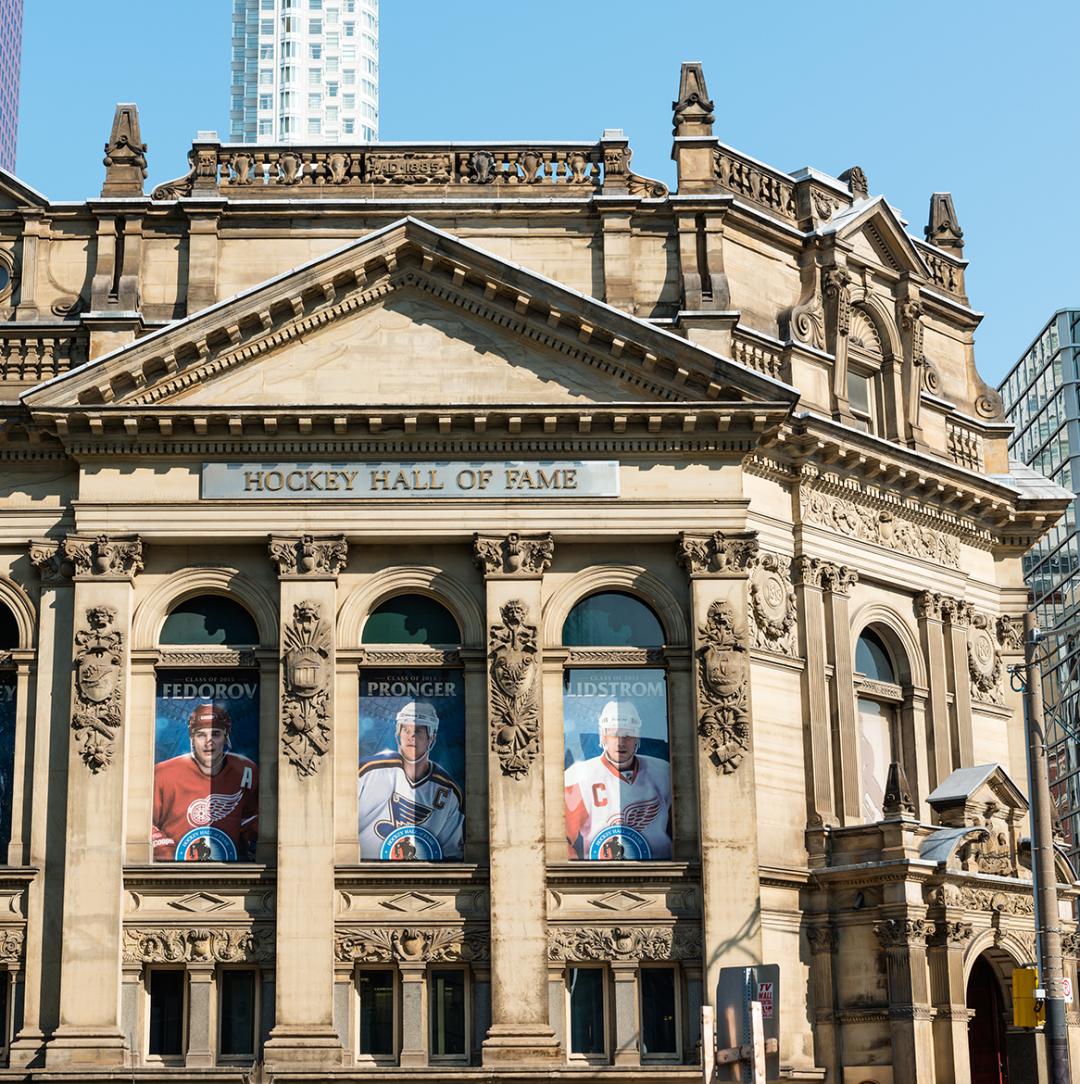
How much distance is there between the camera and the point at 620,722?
40000mm

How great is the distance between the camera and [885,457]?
44094mm

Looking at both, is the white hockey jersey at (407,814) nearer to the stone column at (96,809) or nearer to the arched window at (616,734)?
the arched window at (616,734)

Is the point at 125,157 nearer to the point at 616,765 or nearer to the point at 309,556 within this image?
the point at 309,556

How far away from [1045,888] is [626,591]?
12098 millimetres

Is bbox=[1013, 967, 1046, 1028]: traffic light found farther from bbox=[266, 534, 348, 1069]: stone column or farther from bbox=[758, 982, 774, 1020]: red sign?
bbox=[266, 534, 348, 1069]: stone column

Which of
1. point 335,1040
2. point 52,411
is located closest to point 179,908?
point 335,1040

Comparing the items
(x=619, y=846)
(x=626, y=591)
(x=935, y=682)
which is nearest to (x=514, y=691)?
(x=626, y=591)

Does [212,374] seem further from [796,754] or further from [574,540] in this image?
[796,754]

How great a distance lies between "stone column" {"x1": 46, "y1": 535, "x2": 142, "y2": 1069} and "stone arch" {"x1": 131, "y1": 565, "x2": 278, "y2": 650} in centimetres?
47

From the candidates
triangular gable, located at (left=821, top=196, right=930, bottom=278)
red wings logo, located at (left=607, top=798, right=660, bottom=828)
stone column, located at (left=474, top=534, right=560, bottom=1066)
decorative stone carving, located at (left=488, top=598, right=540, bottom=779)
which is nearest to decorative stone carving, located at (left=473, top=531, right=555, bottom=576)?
stone column, located at (left=474, top=534, right=560, bottom=1066)

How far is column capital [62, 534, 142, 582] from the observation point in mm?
39594

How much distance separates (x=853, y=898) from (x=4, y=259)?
22468 mm

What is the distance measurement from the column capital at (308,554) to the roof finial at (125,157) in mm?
9110

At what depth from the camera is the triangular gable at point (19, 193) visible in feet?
143
